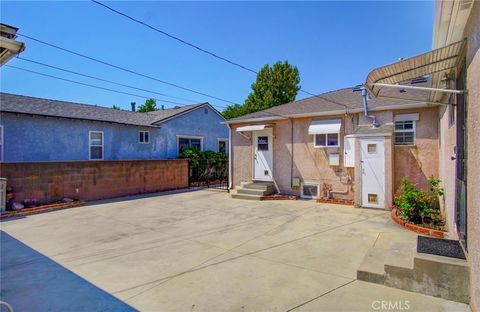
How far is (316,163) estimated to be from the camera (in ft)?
35.0

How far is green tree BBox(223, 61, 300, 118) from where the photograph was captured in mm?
28542

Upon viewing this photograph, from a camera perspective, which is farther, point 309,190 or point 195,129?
point 195,129

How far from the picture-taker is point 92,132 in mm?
14641

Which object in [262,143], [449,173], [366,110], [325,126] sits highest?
[366,110]

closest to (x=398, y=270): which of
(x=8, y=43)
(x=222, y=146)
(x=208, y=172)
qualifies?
(x=8, y=43)

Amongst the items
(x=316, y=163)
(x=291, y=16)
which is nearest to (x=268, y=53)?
(x=291, y=16)

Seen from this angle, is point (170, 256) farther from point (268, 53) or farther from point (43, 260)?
point (268, 53)

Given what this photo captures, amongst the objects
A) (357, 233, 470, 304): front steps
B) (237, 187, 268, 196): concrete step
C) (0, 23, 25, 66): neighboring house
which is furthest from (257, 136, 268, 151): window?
(0, 23, 25, 66): neighboring house

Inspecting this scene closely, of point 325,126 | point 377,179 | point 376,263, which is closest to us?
point 376,263

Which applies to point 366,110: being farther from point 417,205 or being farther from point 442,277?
point 442,277

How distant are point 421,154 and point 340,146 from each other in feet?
8.28

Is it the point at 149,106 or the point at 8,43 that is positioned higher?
the point at 149,106

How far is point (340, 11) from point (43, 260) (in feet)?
35.7

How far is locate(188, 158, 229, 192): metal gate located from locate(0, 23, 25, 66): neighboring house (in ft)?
41.6
